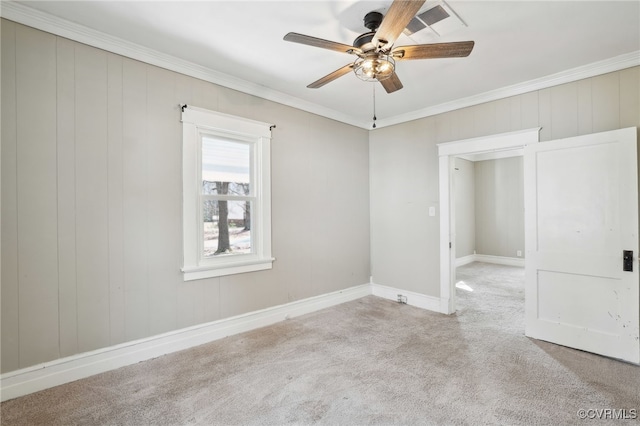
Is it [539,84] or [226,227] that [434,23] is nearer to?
[539,84]

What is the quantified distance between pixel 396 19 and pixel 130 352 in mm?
3231

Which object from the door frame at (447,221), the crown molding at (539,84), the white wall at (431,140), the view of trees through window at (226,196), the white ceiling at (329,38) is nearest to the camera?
the white ceiling at (329,38)

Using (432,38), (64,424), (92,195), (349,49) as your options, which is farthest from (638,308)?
(92,195)

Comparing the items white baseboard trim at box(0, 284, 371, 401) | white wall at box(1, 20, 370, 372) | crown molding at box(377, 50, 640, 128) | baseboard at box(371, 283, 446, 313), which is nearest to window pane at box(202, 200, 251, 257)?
white wall at box(1, 20, 370, 372)

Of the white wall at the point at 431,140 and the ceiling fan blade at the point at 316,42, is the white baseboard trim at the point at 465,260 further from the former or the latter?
the ceiling fan blade at the point at 316,42

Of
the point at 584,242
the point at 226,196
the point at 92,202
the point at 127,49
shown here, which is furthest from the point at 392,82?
the point at 92,202

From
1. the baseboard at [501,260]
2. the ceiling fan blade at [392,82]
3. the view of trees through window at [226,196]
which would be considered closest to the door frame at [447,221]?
the ceiling fan blade at [392,82]

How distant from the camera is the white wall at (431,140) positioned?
2.88m

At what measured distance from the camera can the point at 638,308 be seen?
2.63m

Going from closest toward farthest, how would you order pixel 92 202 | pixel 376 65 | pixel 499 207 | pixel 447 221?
pixel 376 65 < pixel 92 202 < pixel 447 221 < pixel 499 207

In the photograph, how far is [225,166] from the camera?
3.30 meters

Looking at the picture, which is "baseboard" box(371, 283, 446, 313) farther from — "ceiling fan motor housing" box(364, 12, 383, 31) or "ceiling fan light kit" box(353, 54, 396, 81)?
"ceiling fan motor housing" box(364, 12, 383, 31)

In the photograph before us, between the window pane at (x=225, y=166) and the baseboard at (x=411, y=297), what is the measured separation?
8.56 ft

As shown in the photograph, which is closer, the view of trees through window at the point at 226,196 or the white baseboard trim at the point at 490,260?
the view of trees through window at the point at 226,196
